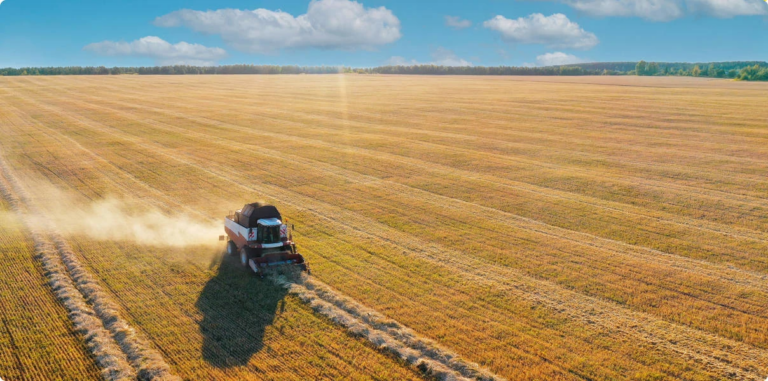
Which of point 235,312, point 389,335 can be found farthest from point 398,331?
point 235,312

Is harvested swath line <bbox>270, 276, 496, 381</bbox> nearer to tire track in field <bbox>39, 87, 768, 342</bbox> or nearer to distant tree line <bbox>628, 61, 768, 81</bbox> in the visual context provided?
tire track in field <bbox>39, 87, 768, 342</bbox>

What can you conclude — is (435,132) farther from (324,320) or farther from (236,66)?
(236,66)

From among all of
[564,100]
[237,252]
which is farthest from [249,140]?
[564,100]

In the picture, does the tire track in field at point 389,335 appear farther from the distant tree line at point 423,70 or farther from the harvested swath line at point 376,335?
the distant tree line at point 423,70

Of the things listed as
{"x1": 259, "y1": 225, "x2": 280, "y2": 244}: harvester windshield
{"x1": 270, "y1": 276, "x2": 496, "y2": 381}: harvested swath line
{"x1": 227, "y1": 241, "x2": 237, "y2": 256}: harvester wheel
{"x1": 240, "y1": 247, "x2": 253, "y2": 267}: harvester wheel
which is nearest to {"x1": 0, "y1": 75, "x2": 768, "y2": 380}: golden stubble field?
{"x1": 270, "y1": 276, "x2": 496, "y2": 381}: harvested swath line

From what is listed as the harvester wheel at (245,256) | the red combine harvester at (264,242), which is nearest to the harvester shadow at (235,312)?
the harvester wheel at (245,256)
